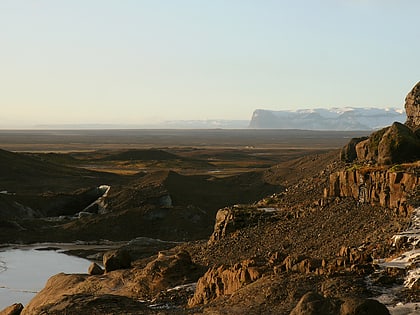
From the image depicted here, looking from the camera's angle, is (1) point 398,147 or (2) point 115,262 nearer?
(1) point 398,147

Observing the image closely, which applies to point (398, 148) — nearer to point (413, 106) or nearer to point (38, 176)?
point (413, 106)

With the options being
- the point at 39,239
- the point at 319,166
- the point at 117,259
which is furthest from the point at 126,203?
the point at 117,259

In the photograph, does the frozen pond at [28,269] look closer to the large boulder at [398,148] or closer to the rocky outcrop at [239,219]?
the rocky outcrop at [239,219]

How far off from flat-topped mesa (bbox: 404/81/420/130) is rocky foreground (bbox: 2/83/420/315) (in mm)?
7063

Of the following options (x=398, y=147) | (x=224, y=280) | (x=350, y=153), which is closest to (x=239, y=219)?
(x=398, y=147)

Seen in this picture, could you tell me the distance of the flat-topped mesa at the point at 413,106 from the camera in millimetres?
43812

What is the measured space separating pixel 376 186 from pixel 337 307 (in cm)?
1435

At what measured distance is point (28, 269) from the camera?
46625 millimetres

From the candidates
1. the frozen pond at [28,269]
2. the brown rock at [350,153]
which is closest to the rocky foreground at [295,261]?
the brown rock at [350,153]

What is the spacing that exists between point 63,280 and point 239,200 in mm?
43802

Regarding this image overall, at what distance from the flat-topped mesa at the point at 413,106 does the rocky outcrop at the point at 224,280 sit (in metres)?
22.9

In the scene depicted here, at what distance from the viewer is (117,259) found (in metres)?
34.1

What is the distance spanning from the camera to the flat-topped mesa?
43812mm

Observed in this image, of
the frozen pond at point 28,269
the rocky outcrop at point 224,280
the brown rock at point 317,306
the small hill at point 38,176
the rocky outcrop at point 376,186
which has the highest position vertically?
the rocky outcrop at point 376,186
